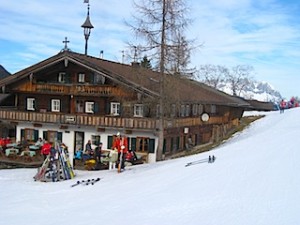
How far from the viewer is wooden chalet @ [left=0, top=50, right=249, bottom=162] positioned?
26453 millimetres

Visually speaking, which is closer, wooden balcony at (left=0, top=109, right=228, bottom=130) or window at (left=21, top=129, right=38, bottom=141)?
wooden balcony at (left=0, top=109, right=228, bottom=130)

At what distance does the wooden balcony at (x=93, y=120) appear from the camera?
25.6 metres

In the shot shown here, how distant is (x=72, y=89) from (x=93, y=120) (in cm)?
317

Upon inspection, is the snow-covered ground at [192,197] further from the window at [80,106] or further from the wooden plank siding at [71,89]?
the window at [80,106]

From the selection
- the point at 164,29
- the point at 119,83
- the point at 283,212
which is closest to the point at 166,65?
the point at 164,29

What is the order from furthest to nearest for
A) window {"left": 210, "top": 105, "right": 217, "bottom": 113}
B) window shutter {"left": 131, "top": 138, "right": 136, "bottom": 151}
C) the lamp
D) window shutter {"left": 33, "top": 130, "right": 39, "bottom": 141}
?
the lamp
window {"left": 210, "top": 105, "right": 217, "bottom": 113}
window shutter {"left": 33, "top": 130, "right": 39, "bottom": 141}
window shutter {"left": 131, "top": 138, "right": 136, "bottom": 151}

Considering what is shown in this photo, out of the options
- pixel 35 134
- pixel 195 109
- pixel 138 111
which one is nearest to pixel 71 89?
pixel 35 134

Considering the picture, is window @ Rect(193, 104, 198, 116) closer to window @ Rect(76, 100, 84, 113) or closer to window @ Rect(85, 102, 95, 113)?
window @ Rect(85, 102, 95, 113)

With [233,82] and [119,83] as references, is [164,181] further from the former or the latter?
[233,82]

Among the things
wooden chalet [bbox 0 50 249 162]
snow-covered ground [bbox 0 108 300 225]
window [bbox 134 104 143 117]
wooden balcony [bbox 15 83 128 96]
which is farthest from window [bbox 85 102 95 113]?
snow-covered ground [bbox 0 108 300 225]

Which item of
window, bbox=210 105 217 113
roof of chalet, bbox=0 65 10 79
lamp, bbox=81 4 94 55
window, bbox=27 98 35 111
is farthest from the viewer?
roof of chalet, bbox=0 65 10 79

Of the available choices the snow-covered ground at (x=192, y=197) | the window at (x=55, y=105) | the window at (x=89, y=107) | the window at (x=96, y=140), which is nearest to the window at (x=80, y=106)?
the window at (x=89, y=107)

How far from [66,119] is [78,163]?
510cm

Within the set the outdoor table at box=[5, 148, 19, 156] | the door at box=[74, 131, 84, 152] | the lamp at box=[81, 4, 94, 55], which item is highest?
the lamp at box=[81, 4, 94, 55]
